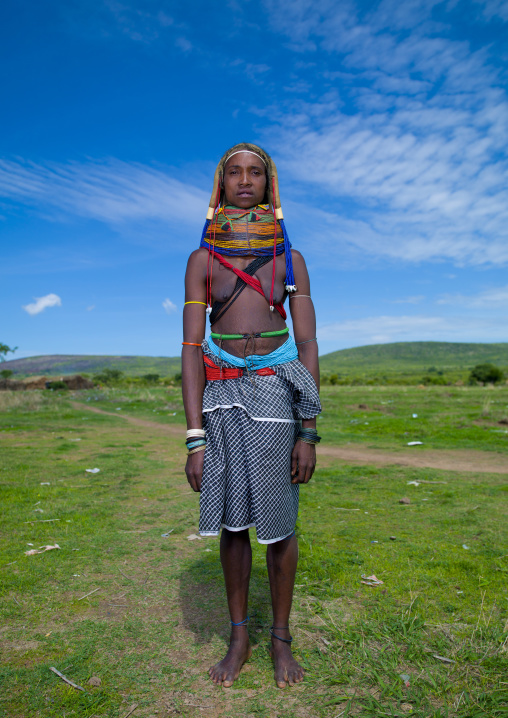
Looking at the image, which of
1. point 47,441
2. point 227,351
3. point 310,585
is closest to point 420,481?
point 310,585

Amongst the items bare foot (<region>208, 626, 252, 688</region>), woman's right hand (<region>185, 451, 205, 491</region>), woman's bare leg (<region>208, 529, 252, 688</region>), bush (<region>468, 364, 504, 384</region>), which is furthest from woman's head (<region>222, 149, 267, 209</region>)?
bush (<region>468, 364, 504, 384</region>)

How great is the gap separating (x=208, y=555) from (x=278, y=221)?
3.14m

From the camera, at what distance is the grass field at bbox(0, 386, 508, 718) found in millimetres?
2449

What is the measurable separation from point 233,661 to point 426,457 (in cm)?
789

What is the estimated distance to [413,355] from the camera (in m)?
144

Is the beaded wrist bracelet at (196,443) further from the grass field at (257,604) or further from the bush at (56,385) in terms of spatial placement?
the bush at (56,385)

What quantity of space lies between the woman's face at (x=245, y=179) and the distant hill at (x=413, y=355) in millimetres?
122776

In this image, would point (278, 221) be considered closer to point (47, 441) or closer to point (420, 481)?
point (420, 481)

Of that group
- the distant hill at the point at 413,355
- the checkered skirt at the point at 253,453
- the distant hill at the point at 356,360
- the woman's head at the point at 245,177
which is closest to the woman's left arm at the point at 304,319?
the checkered skirt at the point at 253,453

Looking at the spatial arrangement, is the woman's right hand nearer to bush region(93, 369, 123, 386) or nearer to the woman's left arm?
the woman's left arm

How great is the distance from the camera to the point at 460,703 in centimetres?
234

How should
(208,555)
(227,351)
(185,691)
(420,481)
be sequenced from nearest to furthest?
(185,691), (227,351), (208,555), (420,481)

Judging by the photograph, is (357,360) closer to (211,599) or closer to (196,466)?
(211,599)

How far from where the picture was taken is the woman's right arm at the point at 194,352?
2.74m
